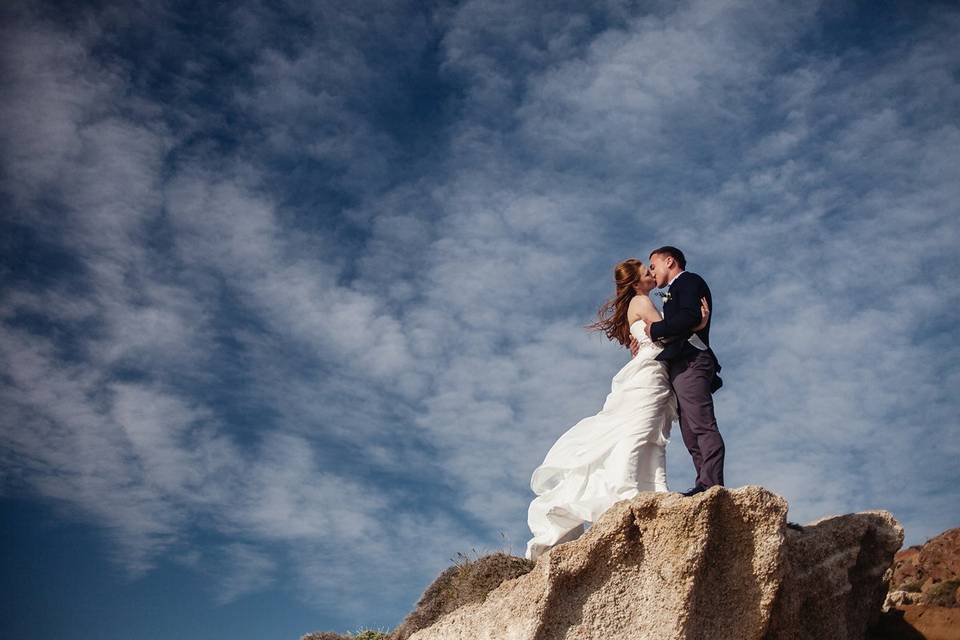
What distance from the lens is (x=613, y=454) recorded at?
9.79m

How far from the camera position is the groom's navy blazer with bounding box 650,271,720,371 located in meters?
9.59

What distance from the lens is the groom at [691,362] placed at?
9.13 m

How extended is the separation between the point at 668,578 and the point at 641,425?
2.74 meters

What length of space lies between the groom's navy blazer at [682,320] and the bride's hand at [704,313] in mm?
40

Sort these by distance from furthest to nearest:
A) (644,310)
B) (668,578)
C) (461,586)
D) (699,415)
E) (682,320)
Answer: (461,586) → (644,310) → (682,320) → (699,415) → (668,578)

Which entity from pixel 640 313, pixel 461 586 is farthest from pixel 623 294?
pixel 461 586

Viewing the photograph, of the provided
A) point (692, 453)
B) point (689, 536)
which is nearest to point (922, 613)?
point (692, 453)

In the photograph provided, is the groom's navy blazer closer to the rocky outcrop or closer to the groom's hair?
the groom's hair

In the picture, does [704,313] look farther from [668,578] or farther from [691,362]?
[668,578]

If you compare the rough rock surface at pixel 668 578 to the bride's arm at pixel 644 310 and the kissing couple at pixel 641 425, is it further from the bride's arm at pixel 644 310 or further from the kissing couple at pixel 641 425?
the bride's arm at pixel 644 310

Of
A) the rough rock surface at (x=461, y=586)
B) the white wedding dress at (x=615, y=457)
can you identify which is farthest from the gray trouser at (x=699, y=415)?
the rough rock surface at (x=461, y=586)

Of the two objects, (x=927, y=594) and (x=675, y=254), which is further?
(x=927, y=594)

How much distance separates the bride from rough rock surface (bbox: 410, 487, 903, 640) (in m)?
1.99

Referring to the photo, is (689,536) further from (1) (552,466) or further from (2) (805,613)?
(1) (552,466)
